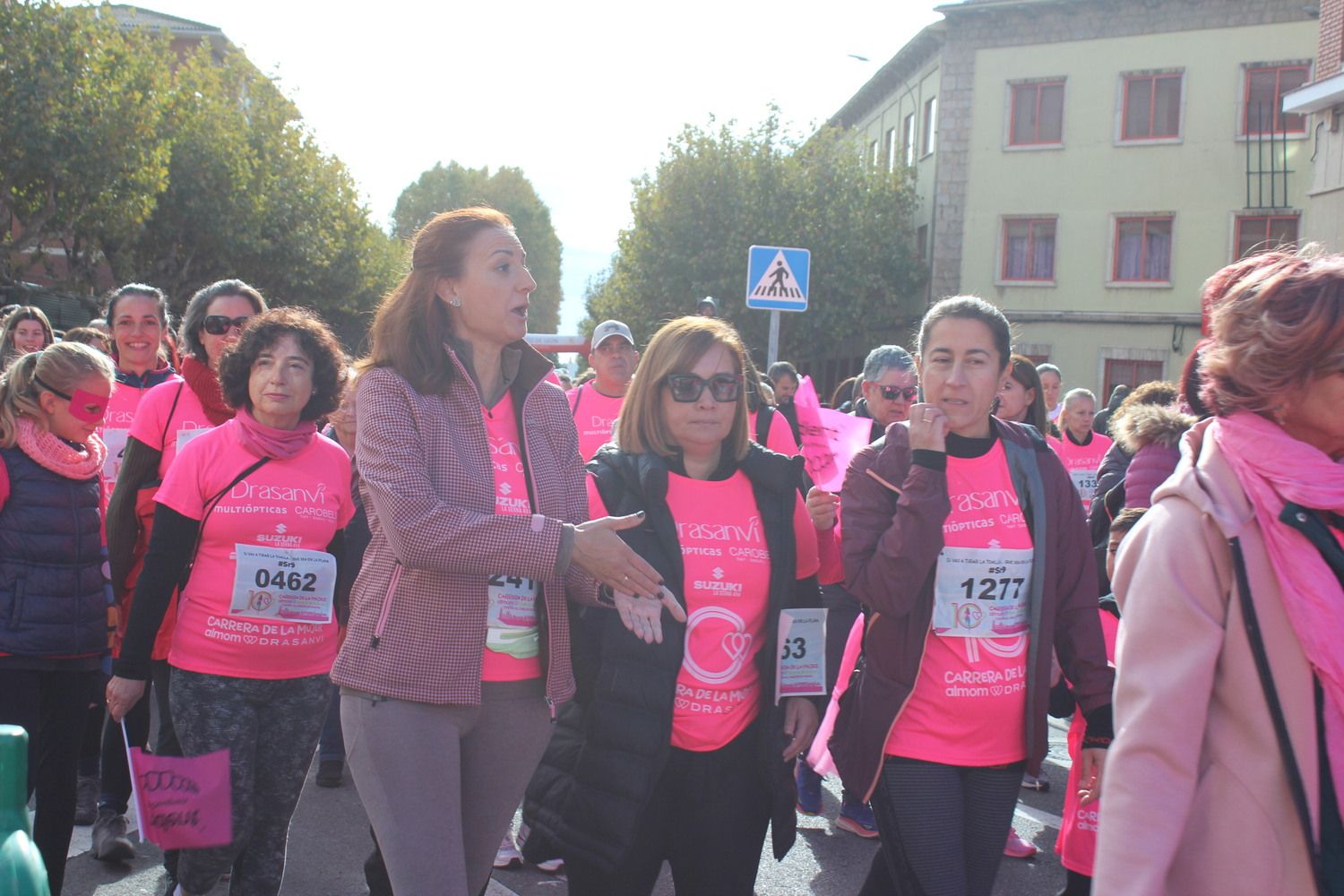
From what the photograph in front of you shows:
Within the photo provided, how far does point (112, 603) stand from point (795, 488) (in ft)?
8.33

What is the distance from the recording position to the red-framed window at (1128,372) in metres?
28.4

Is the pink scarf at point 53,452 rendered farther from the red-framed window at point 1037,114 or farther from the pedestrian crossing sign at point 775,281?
the red-framed window at point 1037,114

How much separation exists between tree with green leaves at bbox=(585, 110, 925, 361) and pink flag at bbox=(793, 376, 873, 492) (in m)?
28.3

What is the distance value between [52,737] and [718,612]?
2408 millimetres

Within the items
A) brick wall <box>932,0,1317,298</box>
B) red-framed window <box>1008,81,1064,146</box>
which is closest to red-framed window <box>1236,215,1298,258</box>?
brick wall <box>932,0,1317,298</box>

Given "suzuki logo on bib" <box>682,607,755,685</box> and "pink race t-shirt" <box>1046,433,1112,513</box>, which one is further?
"pink race t-shirt" <box>1046,433,1112,513</box>

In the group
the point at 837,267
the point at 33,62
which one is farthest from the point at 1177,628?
the point at 837,267

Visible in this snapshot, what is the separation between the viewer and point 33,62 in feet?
72.7

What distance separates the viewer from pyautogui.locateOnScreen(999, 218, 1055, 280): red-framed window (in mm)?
29750

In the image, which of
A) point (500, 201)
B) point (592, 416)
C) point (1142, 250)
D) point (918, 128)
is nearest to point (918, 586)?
point (592, 416)

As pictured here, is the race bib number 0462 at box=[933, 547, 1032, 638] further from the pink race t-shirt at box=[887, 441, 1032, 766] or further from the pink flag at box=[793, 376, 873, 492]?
the pink flag at box=[793, 376, 873, 492]

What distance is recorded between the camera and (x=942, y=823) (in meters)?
3.23

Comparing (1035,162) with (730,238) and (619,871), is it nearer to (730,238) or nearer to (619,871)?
(730,238)

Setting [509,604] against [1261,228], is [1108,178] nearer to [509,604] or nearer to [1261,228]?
[1261,228]
